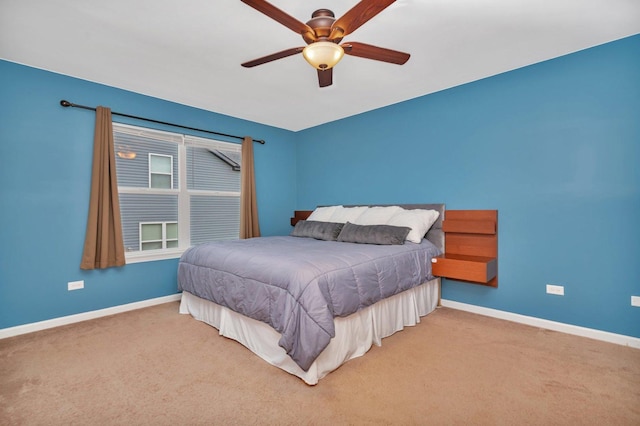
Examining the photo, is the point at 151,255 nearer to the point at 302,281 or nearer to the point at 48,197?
the point at 48,197

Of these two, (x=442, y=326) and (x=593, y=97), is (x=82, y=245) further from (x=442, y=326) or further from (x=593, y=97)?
(x=593, y=97)

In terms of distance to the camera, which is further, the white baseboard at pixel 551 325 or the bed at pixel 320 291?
the white baseboard at pixel 551 325

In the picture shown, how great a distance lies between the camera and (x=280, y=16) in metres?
1.67

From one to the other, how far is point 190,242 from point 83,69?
2.13 m

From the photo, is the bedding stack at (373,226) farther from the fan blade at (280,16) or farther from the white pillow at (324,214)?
the fan blade at (280,16)

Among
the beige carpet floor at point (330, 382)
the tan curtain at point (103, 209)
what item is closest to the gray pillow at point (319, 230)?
the beige carpet floor at point (330, 382)

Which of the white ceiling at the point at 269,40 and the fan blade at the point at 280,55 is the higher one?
the white ceiling at the point at 269,40

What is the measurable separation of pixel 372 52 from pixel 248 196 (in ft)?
9.32

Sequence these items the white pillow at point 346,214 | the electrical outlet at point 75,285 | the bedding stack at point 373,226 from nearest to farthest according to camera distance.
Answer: the electrical outlet at point 75,285
the bedding stack at point 373,226
the white pillow at point 346,214

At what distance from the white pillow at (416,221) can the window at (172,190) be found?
2.33 m

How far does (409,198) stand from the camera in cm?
380

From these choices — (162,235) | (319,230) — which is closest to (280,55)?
(319,230)

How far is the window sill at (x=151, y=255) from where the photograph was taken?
342 cm

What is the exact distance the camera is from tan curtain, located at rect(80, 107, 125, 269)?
121 inches
